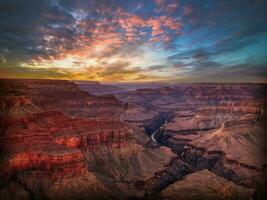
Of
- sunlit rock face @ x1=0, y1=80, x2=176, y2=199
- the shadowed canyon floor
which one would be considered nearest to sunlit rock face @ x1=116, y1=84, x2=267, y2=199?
the shadowed canyon floor

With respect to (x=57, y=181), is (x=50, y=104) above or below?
above

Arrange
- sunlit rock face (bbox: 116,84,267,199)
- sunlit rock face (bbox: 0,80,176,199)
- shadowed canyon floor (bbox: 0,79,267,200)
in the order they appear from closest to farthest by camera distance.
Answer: sunlit rock face (bbox: 0,80,176,199)
shadowed canyon floor (bbox: 0,79,267,200)
sunlit rock face (bbox: 116,84,267,199)

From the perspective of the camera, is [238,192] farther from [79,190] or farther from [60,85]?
[60,85]

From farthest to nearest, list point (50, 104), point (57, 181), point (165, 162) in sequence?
point (165, 162) → point (50, 104) → point (57, 181)

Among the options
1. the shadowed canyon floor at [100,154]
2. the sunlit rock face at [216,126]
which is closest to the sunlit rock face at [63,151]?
the shadowed canyon floor at [100,154]

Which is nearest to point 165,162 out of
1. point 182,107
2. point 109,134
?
point 109,134

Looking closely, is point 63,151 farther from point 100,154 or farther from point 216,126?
point 216,126

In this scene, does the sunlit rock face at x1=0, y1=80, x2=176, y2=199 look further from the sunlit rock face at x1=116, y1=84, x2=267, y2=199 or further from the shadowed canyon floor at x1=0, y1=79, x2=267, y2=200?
the sunlit rock face at x1=116, y1=84, x2=267, y2=199
